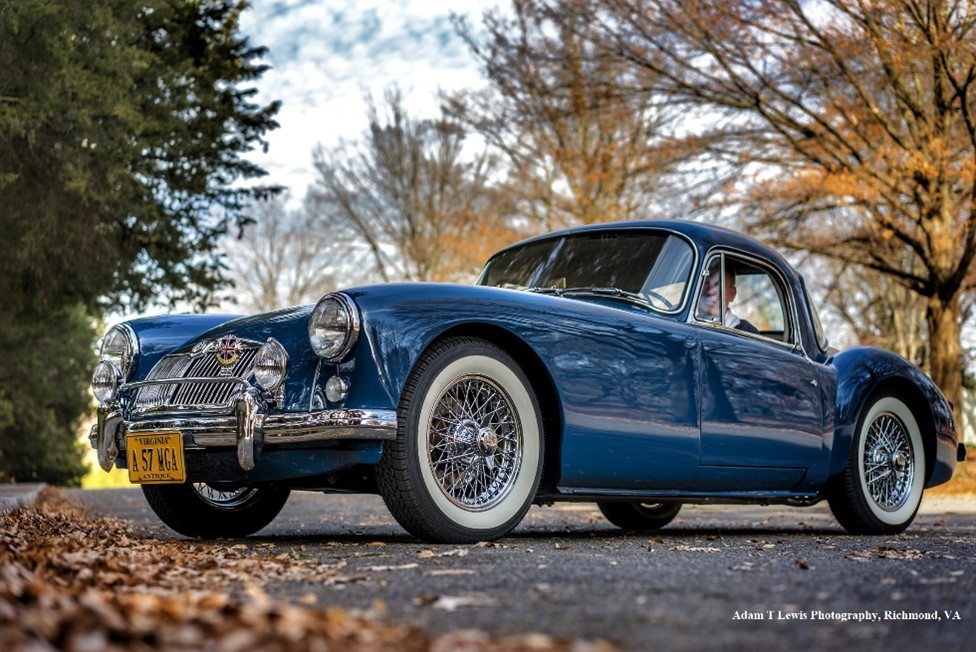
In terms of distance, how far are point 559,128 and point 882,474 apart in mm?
12861

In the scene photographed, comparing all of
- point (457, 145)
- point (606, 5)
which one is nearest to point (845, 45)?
point (606, 5)

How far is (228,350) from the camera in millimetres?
4727

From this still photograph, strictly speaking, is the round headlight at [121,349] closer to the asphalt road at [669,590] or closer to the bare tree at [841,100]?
the asphalt road at [669,590]

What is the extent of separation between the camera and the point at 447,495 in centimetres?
441

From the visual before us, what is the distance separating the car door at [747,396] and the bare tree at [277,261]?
23699mm

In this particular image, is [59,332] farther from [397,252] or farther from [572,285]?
[572,285]

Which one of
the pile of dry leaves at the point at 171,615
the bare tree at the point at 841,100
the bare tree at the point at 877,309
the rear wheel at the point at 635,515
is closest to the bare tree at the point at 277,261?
the bare tree at the point at 877,309

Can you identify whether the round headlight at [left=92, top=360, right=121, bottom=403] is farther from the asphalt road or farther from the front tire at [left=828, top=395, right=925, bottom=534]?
the front tire at [left=828, top=395, right=925, bottom=534]

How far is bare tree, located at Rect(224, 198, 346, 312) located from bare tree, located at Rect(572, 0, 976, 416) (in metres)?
15.9

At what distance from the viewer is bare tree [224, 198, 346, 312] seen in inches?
1161

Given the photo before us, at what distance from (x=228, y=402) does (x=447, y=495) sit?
0.97m

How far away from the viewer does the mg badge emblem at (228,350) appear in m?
4.68

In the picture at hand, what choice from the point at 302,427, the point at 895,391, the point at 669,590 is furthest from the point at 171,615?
the point at 895,391

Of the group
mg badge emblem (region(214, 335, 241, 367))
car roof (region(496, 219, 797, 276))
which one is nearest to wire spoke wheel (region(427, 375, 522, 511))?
mg badge emblem (region(214, 335, 241, 367))
